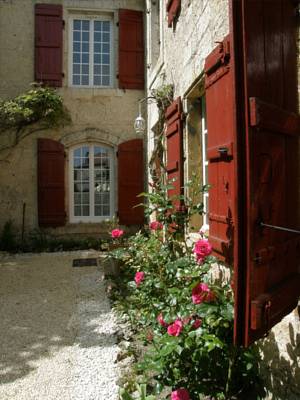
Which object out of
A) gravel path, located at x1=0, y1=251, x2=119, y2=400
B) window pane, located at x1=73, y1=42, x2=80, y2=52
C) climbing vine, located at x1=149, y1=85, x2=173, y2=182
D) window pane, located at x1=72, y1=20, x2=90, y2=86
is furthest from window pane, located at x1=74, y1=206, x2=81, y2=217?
window pane, located at x1=73, y1=42, x2=80, y2=52

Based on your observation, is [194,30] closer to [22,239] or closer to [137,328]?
[137,328]

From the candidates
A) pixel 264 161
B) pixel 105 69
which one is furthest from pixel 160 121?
pixel 264 161

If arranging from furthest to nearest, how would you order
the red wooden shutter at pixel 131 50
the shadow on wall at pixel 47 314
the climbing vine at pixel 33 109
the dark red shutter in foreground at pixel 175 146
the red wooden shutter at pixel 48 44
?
the red wooden shutter at pixel 131 50 → the red wooden shutter at pixel 48 44 → the climbing vine at pixel 33 109 → the dark red shutter in foreground at pixel 175 146 → the shadow on wall at pixel 47 314

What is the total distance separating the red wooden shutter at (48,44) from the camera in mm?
8008

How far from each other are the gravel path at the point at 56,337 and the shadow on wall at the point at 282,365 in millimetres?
1064

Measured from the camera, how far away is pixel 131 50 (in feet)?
26.9

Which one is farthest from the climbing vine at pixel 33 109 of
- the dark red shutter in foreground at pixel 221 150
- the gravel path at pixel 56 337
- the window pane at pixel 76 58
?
the dark red shutter in foreground at pixel 221 150

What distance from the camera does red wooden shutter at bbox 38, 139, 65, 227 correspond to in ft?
25.9

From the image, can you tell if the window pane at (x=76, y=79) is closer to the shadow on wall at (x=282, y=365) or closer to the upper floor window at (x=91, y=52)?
the upper floor window at (x=91, y=52)

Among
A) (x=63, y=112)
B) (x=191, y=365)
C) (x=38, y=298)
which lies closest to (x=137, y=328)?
(x=191, y=365)

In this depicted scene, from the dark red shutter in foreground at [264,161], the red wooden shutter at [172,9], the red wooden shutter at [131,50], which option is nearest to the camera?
the dark red shutter in foreground at [264,161]

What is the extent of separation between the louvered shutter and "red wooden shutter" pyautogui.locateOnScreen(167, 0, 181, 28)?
3.01 m

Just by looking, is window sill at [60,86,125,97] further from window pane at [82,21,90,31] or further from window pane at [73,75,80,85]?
window pane at [82,21,90,31]

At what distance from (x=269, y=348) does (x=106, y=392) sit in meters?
1.19
